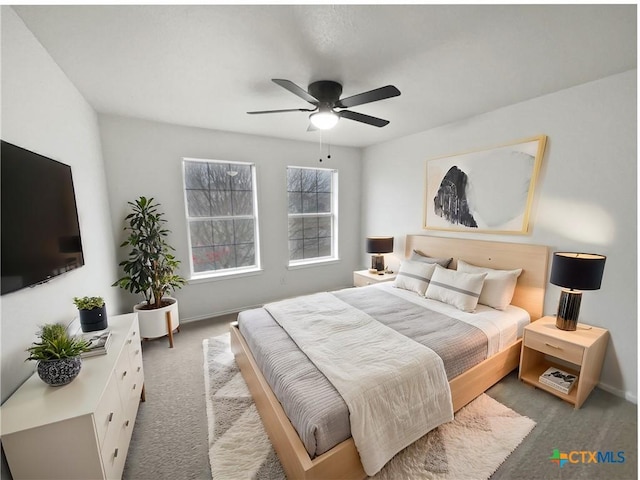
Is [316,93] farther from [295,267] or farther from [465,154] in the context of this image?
[295,267]

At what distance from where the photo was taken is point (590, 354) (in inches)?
74.2

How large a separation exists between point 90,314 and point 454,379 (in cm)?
254

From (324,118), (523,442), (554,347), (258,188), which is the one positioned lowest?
(523,442)

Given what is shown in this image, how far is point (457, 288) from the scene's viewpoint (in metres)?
2.54

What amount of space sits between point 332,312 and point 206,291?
2.01 metres

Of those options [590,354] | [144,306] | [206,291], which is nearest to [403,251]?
[590,354]

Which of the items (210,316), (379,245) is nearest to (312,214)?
(379,245)

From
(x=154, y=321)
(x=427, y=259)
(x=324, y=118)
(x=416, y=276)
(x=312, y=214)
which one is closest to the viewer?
(x=324, y=118)

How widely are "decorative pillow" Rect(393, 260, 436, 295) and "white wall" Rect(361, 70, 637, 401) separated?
78 centimetres

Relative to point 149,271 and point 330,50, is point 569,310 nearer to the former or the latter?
point 330,50

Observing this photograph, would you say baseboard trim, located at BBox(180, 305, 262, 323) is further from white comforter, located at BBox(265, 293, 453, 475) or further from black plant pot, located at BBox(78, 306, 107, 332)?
white comforter, located at BBox(265, 293, 453, 475)

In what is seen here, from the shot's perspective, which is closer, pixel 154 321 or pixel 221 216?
pixel 154 321

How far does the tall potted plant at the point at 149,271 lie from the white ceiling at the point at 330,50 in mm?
1186

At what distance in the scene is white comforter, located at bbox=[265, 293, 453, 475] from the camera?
54.2 inches
